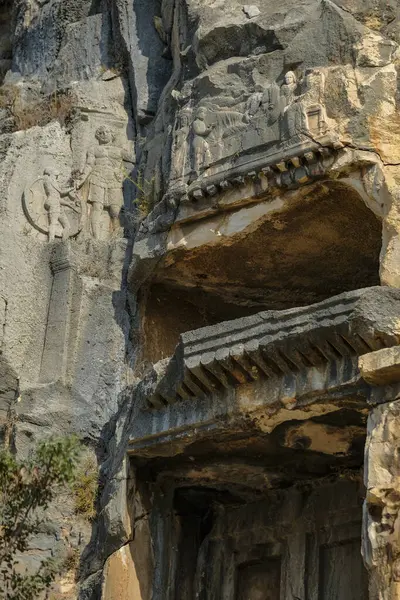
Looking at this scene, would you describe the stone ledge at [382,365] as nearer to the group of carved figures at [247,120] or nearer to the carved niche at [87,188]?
the group of carved figures at [247,120]

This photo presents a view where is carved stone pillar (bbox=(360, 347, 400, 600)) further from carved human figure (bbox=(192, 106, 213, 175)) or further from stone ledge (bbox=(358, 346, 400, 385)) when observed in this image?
carved human figure (bbox=(192, 106, 213, 175))

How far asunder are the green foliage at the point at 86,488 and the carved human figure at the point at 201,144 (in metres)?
2.70

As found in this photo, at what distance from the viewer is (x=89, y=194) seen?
1473 cm

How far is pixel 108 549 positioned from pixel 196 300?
2.70m

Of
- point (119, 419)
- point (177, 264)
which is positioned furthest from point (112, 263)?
point (119, 419)

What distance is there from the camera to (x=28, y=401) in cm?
1342

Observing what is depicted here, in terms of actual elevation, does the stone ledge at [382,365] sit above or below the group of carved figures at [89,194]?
below

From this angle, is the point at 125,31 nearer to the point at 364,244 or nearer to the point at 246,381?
the point at 364,244

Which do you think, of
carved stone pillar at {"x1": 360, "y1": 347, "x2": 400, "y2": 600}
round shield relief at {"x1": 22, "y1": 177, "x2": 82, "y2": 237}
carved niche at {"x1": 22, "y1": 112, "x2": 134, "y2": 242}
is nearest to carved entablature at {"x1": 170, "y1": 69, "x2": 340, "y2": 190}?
carved niche at {"x1": 22, "y1": 112, "x2": 134, "y2": 242}

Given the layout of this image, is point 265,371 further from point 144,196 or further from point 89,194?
point 89,194

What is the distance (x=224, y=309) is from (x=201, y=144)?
5.70ft

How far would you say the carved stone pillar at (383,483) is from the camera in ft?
35.2

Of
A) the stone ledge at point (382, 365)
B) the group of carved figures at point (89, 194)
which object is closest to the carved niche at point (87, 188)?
the group of carved figures at point (89, 194)

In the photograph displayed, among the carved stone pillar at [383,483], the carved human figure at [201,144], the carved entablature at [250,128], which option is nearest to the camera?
the carved stone pillar at [383,483]
